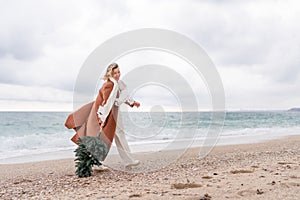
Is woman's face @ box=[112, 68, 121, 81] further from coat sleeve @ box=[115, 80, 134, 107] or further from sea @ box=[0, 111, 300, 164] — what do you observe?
sea @ box=[0, 111, 300, 164]

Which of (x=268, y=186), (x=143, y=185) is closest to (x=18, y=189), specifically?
(x=143, y=185)

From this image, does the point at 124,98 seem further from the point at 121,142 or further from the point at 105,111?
the point at 121,142

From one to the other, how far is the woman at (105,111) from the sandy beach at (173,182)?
83cm

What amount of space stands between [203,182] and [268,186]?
99 cm

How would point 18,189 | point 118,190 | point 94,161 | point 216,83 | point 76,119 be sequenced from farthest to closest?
1. point 216,83
2. point 76,119
3. point 94,161
4. point 18,189
5. point 118,190

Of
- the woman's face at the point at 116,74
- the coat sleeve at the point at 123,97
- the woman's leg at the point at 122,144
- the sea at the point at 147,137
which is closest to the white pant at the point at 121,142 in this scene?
the woman's leg at the point at 122,144

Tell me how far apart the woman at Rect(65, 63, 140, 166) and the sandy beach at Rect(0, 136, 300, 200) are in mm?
829

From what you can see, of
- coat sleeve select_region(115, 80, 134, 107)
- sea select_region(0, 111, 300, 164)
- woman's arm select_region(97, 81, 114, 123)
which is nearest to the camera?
woman's arm select_region(97, 81, 114, 123)

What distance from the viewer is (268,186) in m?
4.73

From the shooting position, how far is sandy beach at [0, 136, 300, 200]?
179 inches

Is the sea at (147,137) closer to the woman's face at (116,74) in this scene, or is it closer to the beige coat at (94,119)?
the beige coat at (94,119)

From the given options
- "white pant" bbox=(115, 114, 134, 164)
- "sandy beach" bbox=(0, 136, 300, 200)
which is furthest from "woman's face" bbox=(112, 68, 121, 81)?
"sandy beach" bbox=(0, 136, 300, 200)

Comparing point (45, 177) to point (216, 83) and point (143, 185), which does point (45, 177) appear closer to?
point (143, 185)

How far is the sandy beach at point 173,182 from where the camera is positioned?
4539mm
